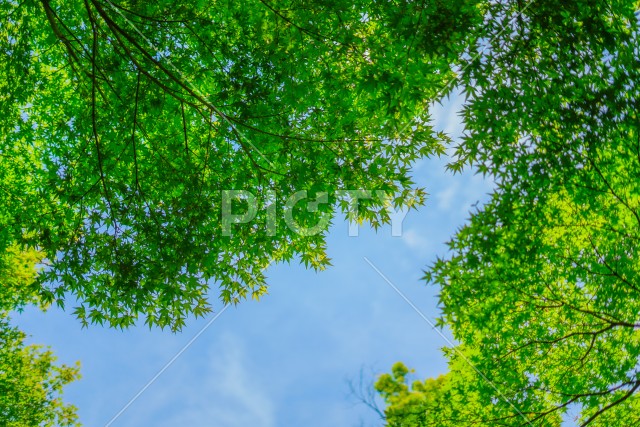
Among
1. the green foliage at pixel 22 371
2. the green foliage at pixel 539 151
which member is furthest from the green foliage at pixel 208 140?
the green foliage at pixel 22 371

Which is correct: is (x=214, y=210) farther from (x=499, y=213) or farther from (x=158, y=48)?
(x=499, y=213)

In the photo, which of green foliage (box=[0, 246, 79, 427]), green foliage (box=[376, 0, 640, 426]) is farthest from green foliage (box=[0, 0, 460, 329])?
green foliage (box=[0, 246, 79, 427])

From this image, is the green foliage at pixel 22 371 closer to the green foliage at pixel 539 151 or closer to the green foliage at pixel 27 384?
the green foliage at pixel 27 384

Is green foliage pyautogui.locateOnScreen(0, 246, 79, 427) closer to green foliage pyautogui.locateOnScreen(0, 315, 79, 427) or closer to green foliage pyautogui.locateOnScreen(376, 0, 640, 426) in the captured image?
green foliage pyautogui.locateOnScreen(0, 315, 79, 427)

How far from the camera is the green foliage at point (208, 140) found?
631 centimetres

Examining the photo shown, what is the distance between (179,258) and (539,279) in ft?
15.1

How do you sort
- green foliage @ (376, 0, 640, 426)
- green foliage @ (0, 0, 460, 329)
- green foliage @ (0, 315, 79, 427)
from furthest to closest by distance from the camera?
green foliage @ (0, 315, 79, 427) → green foliage @ (0, 0, 460, 329) → green foliage @ (376, 0, 640, 426)

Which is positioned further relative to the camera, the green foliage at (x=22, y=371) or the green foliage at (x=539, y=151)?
the green foliage at (x=22, y=371)

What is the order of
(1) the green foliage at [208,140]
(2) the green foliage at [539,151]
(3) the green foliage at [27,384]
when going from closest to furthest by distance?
(2) the green foliage at [539,151]
(1) the green foliage at [208,140]
(3) the green foliage at [27,384]

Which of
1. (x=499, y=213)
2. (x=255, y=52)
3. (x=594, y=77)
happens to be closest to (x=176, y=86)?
(x=255, y=52)

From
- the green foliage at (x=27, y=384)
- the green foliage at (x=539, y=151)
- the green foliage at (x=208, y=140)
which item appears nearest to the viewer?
the green foliage at (x=539, y=151)

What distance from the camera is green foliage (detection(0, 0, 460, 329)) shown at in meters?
6.31

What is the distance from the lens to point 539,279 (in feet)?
19.1

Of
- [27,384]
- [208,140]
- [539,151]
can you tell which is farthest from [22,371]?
[539,151]
